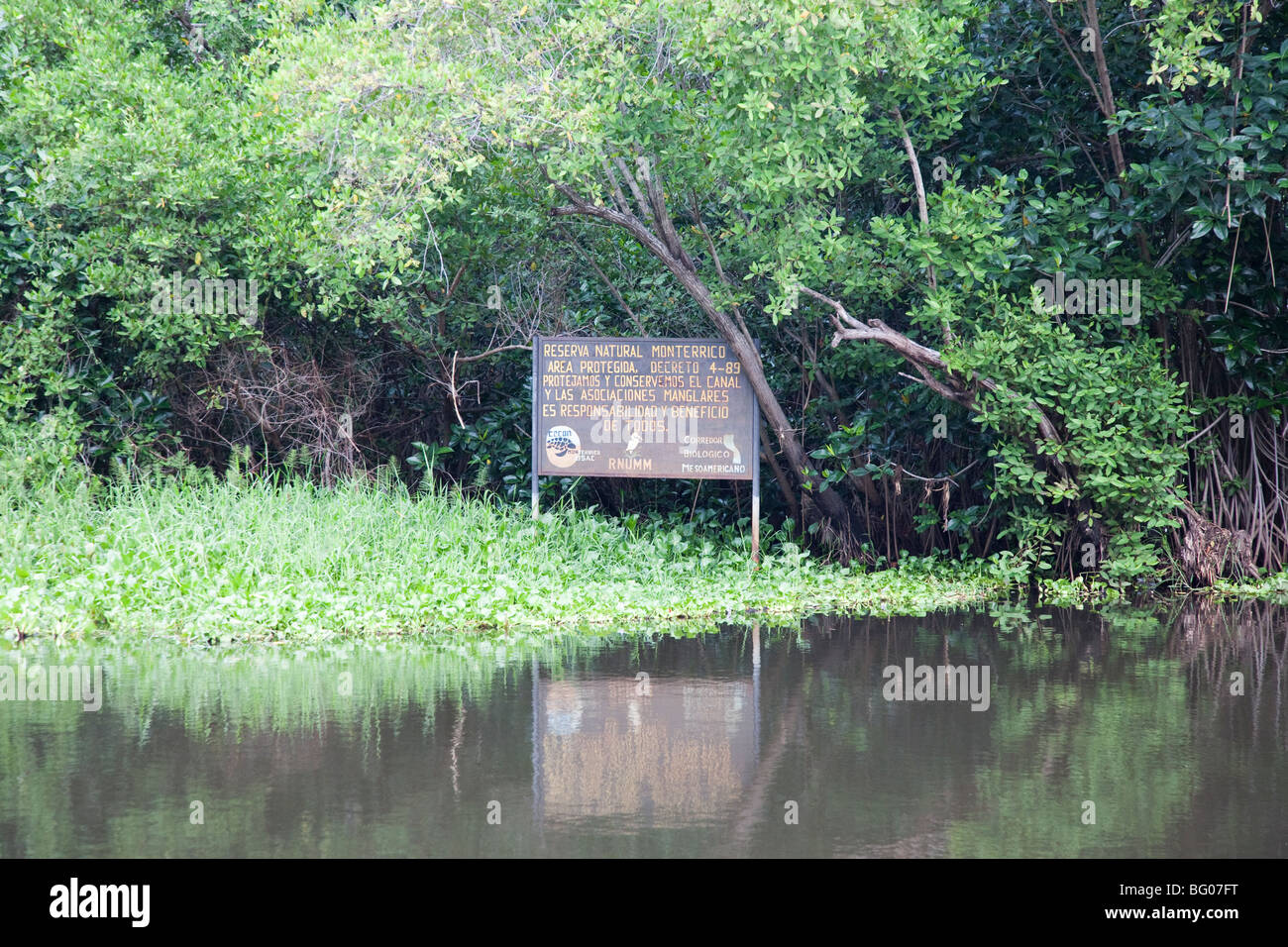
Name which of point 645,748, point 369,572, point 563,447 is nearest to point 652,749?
point 645,748

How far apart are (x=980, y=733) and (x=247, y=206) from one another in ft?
31.6

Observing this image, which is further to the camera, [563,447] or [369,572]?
[563,447]

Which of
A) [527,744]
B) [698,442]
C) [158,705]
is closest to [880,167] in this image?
A: [698,442]

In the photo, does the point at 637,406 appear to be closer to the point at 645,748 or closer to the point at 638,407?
the point at 638,407

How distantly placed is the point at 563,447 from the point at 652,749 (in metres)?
6.62

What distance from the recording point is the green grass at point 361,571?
9.48 metres

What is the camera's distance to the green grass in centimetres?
948

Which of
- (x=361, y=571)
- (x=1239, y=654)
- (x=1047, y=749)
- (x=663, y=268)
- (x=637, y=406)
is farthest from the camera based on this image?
(x=663, y=268)

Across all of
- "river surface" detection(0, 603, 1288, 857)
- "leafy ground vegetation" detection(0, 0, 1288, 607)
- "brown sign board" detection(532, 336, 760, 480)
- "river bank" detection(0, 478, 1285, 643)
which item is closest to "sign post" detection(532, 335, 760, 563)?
"brown sign board" detection(532, 336, 760, 480)

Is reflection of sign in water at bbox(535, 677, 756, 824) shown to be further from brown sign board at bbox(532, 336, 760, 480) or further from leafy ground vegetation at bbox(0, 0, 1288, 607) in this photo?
brown sign board at bbox(532, 336, 760, 480)

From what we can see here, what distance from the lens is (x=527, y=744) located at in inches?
246

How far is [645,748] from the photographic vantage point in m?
6.24

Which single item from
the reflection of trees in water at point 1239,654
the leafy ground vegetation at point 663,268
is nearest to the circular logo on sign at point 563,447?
the leafy ground vegetation at point 663,268

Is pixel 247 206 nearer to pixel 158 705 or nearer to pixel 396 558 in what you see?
pixel 396 558
